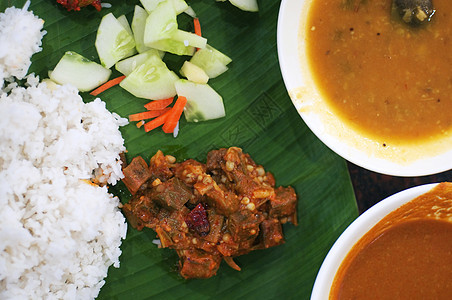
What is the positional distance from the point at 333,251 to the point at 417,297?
792mm

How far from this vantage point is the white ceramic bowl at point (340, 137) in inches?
151

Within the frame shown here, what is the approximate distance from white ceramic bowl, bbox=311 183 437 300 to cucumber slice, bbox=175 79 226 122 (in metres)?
1.28

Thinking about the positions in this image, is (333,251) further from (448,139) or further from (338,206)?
(448,139)

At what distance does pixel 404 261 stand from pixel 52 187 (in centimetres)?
247

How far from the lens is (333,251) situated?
3471 mm

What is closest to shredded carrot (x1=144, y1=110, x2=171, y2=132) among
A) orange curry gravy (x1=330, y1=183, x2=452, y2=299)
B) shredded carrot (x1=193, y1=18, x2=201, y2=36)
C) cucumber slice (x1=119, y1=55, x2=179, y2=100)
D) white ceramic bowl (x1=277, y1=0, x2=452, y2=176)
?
cucumber slice (x1=119, y1=55, x2=179, y2=100)

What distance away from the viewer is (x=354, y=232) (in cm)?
348

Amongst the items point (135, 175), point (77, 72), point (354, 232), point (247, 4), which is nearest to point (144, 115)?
point (135, 175)

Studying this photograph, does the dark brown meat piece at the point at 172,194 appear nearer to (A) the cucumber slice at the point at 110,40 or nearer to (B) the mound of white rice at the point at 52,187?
(B) the mound of white rice at the point at 52,187

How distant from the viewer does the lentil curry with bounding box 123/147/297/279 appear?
12.6 ft

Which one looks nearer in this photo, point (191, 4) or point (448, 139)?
point (448, 139)

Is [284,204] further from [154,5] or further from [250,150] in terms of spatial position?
[154,5]

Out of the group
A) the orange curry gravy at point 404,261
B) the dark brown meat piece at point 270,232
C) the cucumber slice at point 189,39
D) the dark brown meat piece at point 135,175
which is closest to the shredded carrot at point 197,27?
the cucumber slice at point 189,39

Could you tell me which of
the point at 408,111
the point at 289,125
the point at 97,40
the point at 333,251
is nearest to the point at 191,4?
the point at 97,40
